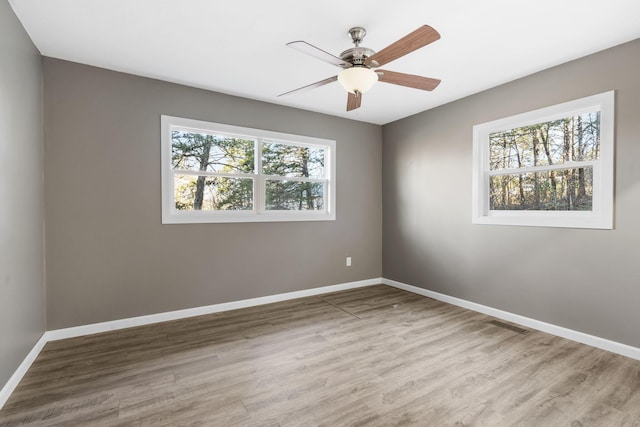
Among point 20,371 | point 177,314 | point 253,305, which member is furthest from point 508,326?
point 20,371

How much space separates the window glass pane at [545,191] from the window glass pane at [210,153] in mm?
2899

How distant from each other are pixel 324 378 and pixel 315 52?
2193mm

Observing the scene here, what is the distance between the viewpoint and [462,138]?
369 centimetres

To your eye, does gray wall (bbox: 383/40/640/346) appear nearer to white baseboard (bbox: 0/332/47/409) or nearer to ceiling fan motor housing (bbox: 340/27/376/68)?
ceiling fan motor housing (bbox: 340/27/376/68)

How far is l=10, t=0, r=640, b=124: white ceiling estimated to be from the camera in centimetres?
206

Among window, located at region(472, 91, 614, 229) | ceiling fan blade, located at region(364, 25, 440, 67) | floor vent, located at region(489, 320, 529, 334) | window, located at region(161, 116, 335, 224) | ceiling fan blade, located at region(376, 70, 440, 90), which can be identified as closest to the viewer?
ceiling fan blade, located at region(364, 25, 440, 67)

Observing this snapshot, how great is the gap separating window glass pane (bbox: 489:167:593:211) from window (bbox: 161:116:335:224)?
2062 mm

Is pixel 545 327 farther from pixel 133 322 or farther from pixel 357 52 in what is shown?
pixel 133 322

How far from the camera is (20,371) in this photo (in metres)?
2.12

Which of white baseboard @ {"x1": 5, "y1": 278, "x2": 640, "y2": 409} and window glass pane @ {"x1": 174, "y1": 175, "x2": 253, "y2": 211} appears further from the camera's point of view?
window glass pane @ {"x1": 174, "y1": 175, "x2": 253, "y2": 211}

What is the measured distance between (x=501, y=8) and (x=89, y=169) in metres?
3.58

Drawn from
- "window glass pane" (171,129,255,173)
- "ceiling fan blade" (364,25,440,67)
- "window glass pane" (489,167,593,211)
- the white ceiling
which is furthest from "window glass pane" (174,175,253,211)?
"window glass pane" (489,167,593,211)

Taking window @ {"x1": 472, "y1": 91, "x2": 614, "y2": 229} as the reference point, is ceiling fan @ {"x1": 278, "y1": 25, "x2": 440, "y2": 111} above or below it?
above

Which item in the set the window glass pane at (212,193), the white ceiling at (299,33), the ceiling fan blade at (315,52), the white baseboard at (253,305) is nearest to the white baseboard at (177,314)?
the white baseboard at (253,305)
